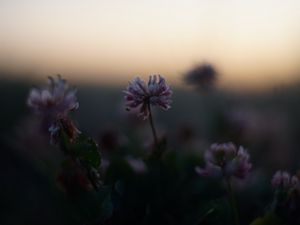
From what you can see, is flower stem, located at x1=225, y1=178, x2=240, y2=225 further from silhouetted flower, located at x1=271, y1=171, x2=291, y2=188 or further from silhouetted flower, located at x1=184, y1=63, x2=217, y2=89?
silhouetted flower, located at x1=184, y1=63, x2=217, y2=89

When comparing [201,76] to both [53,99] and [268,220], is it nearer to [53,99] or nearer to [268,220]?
[53,99]

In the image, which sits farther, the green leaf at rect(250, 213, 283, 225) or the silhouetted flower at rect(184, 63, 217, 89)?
the silhouetted flower at rect(184, 63, 217, 89)

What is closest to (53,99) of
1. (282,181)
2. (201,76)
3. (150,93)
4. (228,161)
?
(150,93)

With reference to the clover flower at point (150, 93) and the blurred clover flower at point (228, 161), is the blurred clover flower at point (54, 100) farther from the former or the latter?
the blurred clover flower at point (228, 161)

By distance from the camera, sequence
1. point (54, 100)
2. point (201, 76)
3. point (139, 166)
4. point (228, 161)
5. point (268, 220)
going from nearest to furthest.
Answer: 1. point (268, 220)
2. point (228, 161)
3. point (54, 100)
4. point (139, 166)
5. point (201, 76)

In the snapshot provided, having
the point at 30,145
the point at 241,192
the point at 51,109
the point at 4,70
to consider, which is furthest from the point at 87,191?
the point at 4,70

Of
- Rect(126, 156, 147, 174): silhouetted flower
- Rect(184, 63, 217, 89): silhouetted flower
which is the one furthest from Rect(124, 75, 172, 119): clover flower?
Rect(184, 63, 217, 89): silhouetted flower

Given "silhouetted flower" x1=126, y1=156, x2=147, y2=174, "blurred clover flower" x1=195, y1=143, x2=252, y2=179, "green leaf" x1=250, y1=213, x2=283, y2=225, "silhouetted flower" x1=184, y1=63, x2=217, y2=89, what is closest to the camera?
"green leaf" x1=250, y1=213, x2=283, y2=225
